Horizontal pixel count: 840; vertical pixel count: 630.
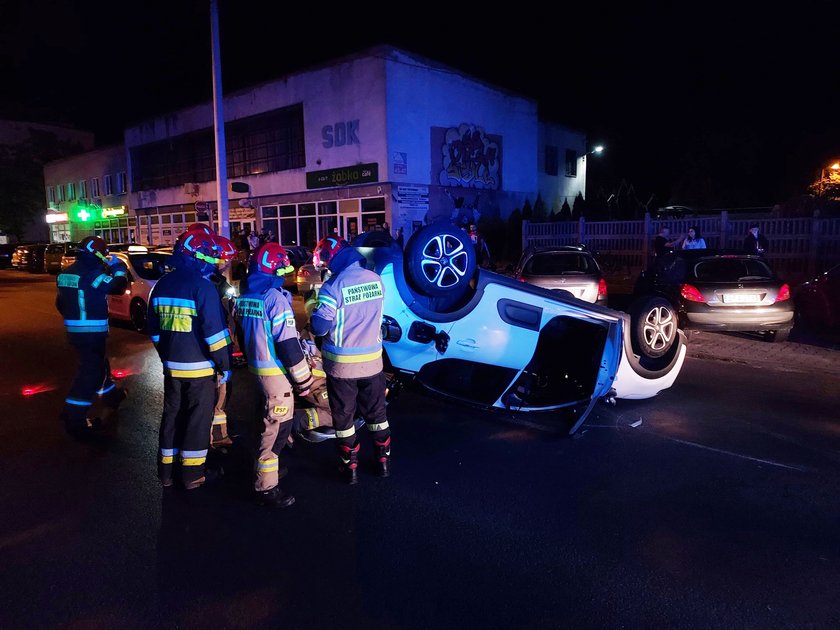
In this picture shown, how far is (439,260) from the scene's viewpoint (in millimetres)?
4914

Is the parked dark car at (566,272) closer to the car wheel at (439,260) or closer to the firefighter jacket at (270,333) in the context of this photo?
the car wheel at (439,260)

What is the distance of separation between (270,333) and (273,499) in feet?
3.63

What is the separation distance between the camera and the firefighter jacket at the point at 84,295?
5344 millimetres

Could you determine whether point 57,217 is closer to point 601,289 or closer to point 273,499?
point 601,289

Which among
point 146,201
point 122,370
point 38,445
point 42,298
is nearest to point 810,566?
point 38,445

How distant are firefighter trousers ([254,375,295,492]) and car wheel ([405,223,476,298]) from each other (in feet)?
4.86

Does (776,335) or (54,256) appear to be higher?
(54,256)

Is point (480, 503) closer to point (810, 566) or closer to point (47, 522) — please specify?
point (810, 566)

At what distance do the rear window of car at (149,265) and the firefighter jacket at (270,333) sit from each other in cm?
745

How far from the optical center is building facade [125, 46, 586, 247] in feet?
69.4

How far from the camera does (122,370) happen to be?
26.4 ft

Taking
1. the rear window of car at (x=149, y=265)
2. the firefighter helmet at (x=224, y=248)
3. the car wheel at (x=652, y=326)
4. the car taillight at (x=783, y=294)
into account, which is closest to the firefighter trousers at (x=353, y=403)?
the firefighter helmet at (x=224, y=248)

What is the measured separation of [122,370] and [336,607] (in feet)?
20.7

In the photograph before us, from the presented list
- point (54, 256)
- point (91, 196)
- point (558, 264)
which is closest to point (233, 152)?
point (54, 256)
